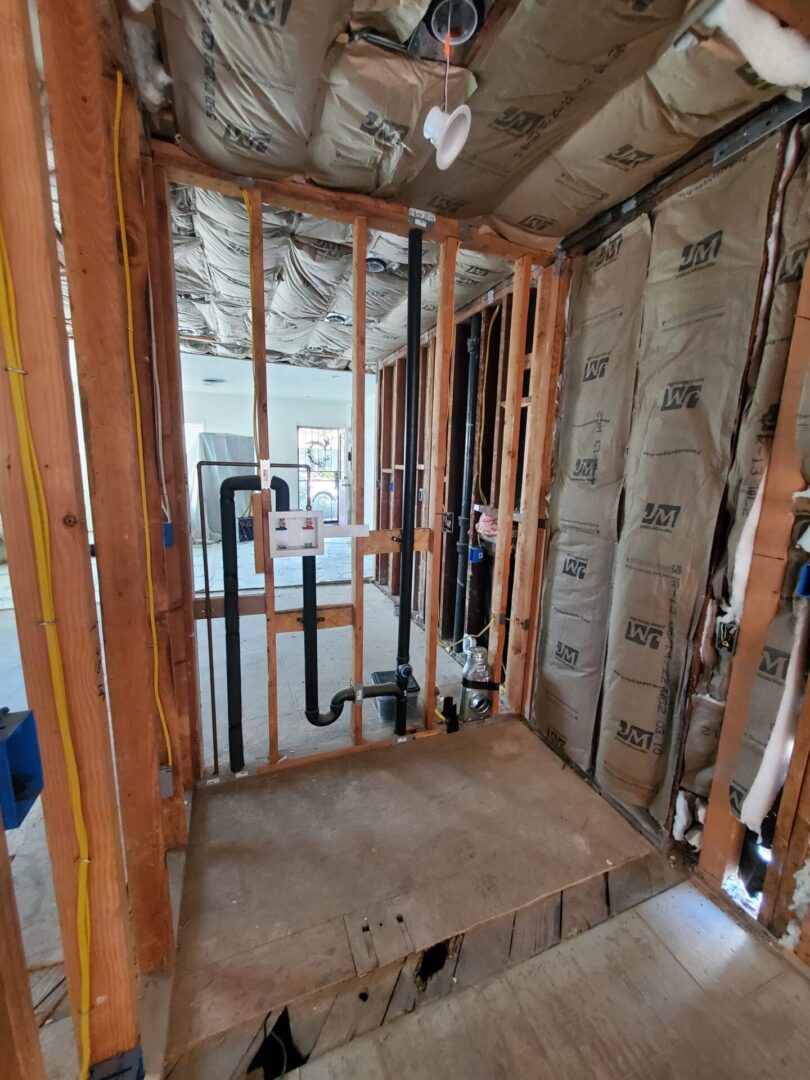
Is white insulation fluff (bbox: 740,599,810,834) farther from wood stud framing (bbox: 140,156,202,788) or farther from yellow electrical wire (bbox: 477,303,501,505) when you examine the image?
wood stud framing (bbox: 140,156,202,788)

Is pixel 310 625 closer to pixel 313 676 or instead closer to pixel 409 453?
pixel 313 676

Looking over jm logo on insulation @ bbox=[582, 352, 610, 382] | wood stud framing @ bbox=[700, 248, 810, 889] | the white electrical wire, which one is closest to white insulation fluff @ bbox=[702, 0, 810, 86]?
wood stud framing @ bbox=[700, 248, 810, 889]

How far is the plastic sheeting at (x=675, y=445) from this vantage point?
1360 millimetres

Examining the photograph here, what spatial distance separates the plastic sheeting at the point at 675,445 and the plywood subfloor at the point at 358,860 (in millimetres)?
350

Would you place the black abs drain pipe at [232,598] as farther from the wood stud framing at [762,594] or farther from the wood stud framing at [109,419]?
the wood stud framing at [762,594]

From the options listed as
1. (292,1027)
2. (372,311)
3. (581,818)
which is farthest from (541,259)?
(292,1027)

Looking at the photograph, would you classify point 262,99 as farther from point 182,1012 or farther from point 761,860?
point 761,860

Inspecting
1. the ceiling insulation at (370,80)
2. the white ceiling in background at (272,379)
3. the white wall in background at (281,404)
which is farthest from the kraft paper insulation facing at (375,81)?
the white wall in background at (281,404)

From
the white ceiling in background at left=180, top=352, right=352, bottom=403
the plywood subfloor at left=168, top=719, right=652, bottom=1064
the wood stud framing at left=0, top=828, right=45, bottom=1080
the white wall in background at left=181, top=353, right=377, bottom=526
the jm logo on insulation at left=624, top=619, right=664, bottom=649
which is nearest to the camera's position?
the wood stud framing at left=0, top=828, right=45, bottom=1080

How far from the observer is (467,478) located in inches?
117

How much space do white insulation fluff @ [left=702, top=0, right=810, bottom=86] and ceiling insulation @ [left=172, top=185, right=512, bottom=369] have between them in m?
1.22

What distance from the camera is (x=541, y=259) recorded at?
6.68 feet

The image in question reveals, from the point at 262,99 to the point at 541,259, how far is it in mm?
1323

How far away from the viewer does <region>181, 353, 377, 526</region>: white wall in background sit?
6.17 metres
